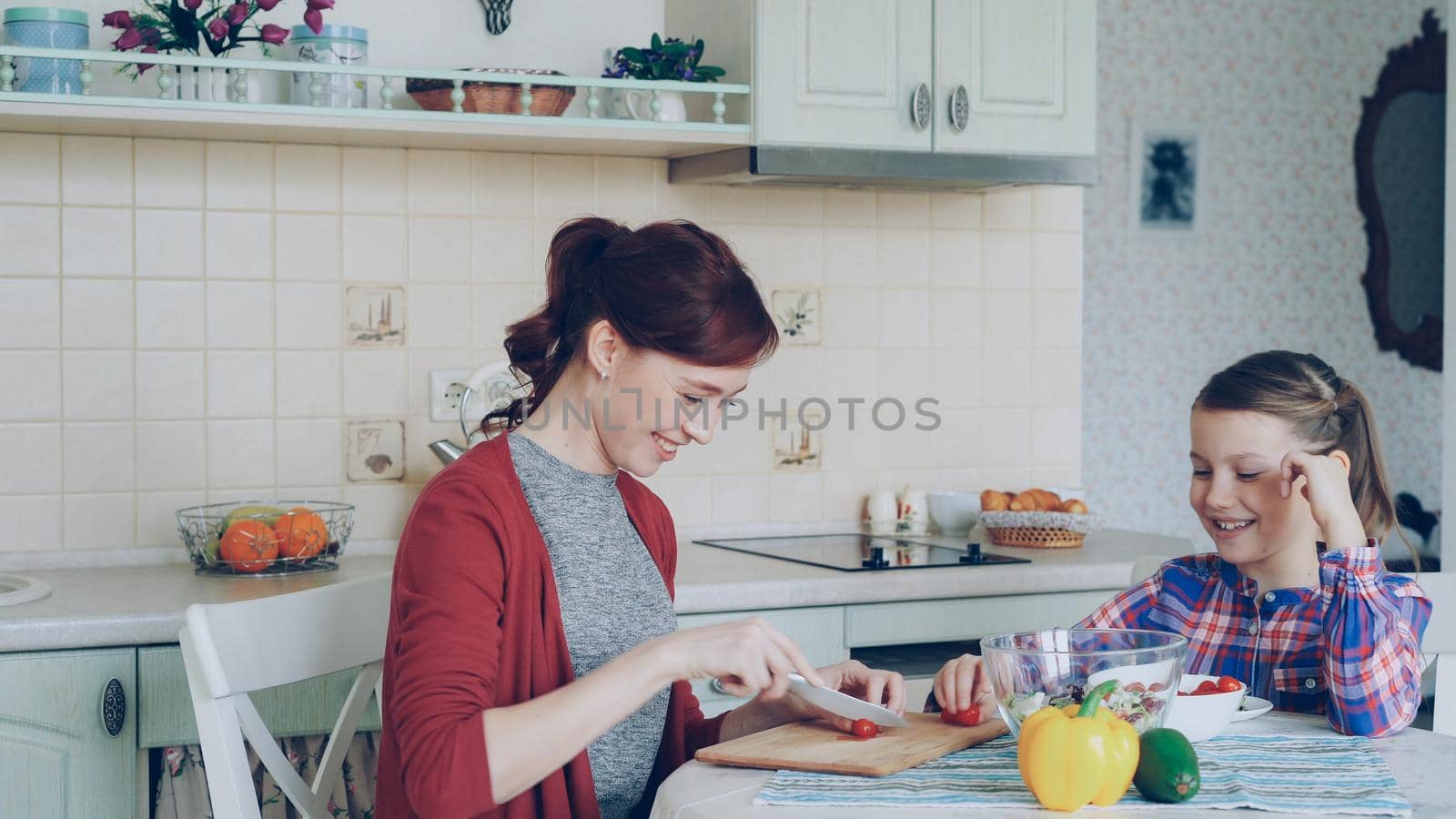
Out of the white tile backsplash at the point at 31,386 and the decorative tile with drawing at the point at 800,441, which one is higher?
the white tile backsplash at the point at 31,386

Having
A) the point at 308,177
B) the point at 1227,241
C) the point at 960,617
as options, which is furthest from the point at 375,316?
the point at 1227,241

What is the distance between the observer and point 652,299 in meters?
1.58

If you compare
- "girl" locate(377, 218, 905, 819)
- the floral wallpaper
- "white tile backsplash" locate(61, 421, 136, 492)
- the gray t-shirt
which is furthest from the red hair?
the floral wallpaper

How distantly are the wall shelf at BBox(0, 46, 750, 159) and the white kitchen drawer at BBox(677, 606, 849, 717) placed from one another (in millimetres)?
849

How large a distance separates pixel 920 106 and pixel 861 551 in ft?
2.76

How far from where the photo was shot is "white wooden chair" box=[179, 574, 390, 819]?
1.54 meters

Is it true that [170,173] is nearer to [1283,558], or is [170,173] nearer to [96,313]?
[96,313]

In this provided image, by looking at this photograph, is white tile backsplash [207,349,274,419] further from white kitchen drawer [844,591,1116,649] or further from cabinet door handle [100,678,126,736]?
white kitchen drawer [844,591,1116,649]

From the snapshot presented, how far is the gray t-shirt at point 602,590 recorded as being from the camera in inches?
63.3

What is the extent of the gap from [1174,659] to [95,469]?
6.44 ft

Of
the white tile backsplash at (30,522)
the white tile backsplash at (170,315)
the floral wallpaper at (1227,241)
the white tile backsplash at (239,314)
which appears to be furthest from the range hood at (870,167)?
the floral wallpaper at (1227,241)

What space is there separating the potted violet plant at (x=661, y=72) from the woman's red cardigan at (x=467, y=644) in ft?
4.04

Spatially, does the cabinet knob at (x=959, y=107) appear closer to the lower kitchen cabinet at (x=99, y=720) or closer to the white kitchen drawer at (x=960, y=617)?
the white kitchen drawer at (x=960, y=617)

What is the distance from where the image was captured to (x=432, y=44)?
2.76m
